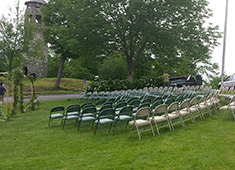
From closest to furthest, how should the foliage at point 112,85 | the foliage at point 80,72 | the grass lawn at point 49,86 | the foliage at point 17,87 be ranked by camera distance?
the foliage at point 17,87
the foliage at point 112,85
the grass lawn at point 49,86
the foliage at point 80,72

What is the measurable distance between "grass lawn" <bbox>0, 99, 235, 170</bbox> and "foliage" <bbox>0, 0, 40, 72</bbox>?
16355mm

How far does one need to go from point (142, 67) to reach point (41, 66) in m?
19.7

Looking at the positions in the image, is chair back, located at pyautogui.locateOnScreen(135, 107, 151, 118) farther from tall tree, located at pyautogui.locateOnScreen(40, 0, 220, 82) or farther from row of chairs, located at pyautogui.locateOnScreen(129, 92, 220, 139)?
tall tree, located at pyautogui.locateOnScreen(40, 0, 220, 82)

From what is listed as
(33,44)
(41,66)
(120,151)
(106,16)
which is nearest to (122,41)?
(106,16)

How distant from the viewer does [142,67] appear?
24.0 meters

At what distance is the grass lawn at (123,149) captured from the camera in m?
3.87

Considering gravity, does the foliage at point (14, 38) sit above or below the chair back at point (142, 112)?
above

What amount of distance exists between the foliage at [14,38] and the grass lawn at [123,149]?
53.7 feet

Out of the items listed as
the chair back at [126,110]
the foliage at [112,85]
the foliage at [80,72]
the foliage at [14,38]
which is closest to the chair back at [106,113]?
the chair back at [126,110]

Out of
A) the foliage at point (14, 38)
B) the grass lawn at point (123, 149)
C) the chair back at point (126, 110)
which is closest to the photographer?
the grass lawn at point (123, 149)

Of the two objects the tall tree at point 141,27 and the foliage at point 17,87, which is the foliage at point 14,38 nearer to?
the tall tree at point 141,27

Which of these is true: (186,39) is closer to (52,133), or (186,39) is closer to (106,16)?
(106,16)

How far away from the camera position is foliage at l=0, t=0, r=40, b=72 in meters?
21.0

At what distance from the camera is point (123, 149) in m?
4.75
